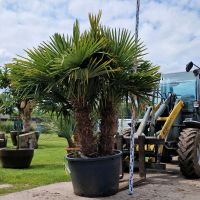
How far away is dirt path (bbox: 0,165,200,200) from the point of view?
7.08 meters

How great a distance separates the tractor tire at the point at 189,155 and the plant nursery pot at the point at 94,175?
2.59 meters

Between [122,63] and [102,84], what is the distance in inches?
20.2

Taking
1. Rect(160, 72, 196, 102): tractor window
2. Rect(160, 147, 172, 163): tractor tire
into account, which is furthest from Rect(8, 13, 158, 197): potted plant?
Rect(160, 147, 172, 163): tractor tire

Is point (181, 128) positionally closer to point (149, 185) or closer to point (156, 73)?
point (149, 185)

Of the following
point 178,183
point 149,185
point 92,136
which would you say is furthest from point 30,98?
point 178,183

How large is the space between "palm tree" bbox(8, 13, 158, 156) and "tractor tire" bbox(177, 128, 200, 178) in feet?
A: 8.02

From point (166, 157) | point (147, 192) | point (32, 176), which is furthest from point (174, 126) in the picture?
point (32, 176)

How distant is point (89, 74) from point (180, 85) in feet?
17.5

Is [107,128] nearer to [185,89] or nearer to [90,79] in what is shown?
[90,79]

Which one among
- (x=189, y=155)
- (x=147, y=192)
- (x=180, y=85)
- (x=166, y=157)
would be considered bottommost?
(x=147, y=192)

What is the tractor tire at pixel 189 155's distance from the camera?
9172mm

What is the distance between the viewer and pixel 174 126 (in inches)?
426

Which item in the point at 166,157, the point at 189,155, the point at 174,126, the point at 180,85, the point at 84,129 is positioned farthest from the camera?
the point at 166,157

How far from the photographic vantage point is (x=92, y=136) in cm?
740
